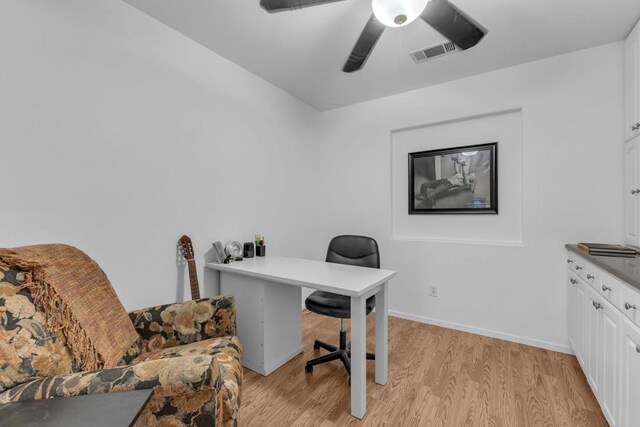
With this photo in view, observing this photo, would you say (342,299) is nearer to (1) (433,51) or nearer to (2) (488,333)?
(2) (488,333)

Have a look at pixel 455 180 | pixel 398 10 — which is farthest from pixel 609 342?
pixel 398 10

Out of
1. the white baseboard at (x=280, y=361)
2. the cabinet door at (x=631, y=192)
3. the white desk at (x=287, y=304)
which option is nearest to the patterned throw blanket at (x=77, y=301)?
the white desk at (x=287, y=304)

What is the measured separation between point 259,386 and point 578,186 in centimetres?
288

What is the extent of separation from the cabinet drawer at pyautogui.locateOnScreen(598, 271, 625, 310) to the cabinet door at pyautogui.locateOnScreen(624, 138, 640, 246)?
701mm

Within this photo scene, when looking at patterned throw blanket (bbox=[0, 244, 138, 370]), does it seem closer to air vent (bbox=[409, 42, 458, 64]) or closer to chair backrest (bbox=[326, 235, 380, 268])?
chair backrest (bbox=[326, 235, 380, 268])

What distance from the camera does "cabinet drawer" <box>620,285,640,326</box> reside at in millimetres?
1215

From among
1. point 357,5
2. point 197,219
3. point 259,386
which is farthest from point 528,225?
point 197,219

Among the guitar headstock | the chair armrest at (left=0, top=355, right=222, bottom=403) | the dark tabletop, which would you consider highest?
the guitar headstock

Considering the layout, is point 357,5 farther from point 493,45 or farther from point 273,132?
point 273,132

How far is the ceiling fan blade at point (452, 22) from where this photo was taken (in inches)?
57.2

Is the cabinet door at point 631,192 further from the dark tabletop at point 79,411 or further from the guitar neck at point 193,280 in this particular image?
the guitar neck at point 193,280

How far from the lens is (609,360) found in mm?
1484

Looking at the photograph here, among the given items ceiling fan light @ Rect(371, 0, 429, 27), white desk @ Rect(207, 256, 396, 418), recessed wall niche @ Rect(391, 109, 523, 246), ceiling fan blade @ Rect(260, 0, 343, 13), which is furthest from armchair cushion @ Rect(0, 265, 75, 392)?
recessed wall niche @ Rect(391, 109, 523, 246)

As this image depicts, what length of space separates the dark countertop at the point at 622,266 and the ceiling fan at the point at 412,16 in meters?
1.37
